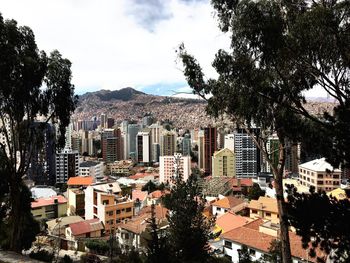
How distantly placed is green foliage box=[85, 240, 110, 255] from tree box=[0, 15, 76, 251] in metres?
15.8

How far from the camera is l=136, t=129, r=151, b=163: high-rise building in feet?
332

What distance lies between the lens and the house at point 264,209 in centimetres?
3151

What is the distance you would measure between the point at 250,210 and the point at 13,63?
2876 cm

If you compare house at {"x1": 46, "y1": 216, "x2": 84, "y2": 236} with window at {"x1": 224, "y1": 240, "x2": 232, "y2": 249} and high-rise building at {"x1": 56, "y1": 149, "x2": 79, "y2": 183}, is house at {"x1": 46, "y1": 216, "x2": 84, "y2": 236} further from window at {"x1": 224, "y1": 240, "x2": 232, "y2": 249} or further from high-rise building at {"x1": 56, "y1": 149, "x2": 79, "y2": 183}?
high-rise building at {"x1": 56, "y1": 149, "x2": 79, "y2": 183}

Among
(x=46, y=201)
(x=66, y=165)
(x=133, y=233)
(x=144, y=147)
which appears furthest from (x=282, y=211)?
(x=144, y=147)

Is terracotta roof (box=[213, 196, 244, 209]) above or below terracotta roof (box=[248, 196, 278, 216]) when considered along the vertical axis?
below

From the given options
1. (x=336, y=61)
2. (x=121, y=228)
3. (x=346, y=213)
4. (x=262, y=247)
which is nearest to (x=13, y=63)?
(x=336, y=61)

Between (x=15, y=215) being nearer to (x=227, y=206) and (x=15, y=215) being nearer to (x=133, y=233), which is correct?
(x=133, y=233)

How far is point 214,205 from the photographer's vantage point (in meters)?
35.8

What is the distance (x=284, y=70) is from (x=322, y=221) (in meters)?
4.00

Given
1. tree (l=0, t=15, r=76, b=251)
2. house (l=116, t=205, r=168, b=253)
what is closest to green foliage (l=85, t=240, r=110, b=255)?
house (l=116, t=205, r=168, b=253)

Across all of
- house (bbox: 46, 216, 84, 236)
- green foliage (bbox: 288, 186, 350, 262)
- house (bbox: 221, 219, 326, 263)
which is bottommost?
house (bbox: 46, 216, 84, 236)

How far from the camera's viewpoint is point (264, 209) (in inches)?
1256

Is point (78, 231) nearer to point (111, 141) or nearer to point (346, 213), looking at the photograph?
point (346, 213)
